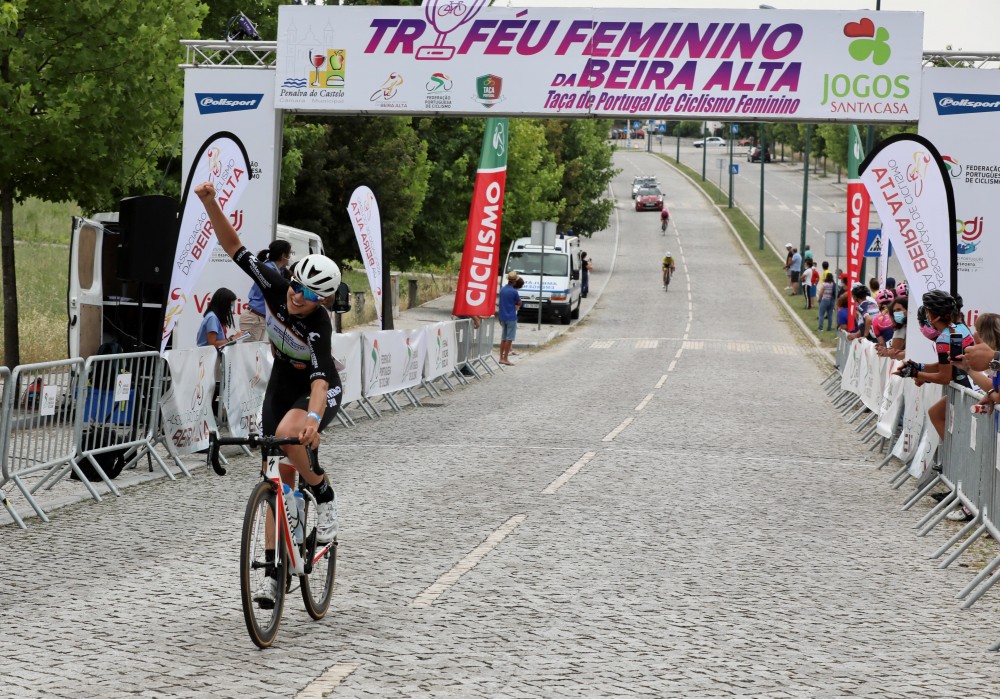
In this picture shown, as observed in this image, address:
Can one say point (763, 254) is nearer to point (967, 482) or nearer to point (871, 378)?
point (871, 378)

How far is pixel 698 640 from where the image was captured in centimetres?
714

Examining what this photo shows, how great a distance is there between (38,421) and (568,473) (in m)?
5.37

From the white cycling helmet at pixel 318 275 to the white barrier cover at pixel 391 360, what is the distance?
11823 millimetres

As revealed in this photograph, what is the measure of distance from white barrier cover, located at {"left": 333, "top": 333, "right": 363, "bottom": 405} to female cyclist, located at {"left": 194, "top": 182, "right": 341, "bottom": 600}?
10.1 metres

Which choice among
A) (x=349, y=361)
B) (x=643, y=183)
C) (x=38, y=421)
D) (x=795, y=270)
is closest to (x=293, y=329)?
(x=38, y=421)

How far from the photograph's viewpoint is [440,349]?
23.7 metres

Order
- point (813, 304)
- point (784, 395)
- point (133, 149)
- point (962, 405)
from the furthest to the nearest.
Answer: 1. point (813, 304)
2. point (784, 395)
3. point (133, 149)
4. point (962, 405)

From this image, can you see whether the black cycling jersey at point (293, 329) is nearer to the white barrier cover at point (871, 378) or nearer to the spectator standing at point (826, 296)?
the white barrier cover at point (871, 378)

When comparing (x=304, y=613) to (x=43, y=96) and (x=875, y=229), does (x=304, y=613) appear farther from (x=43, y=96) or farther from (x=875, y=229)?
(x=875, y=229)

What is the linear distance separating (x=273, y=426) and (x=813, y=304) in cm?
4495

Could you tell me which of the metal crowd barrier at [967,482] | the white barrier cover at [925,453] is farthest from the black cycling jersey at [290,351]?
the white barrier cover at [925,453]

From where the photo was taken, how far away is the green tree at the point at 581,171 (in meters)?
63.0

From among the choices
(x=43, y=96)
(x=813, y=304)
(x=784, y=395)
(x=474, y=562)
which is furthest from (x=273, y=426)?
(x=813, y=304)

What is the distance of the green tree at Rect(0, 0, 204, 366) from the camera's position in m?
16.8
